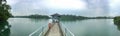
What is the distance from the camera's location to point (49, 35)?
18.5 m

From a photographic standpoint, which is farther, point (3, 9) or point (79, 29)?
point (3, 9)

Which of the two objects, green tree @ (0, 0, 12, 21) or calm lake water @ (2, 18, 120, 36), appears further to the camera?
green tree @ (0, 0, 12, 21)

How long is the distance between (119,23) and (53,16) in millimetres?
21626

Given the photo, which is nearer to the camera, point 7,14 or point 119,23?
point 7,14

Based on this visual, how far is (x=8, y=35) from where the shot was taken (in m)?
24.2

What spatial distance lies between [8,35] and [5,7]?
926 inches

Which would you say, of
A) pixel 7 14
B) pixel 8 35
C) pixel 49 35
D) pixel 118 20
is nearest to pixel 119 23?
pixel 118 20

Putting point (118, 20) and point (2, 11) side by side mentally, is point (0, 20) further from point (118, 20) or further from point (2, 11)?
point (118, 20)

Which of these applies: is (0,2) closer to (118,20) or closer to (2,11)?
(2,11)

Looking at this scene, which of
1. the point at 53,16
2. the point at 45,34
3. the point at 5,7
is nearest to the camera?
the point at 45,34

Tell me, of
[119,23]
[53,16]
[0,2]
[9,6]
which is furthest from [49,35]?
[119,23]

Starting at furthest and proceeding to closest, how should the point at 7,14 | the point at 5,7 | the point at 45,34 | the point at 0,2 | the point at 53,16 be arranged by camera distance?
the point at 7,14 < the point at 5,7 < the point at 0,2 < the point at 53,16 < the point at 45,34

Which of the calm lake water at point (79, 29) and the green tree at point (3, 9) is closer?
the calm lake water at point (79, 29)

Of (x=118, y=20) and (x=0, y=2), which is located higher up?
(x=0, y=2)
